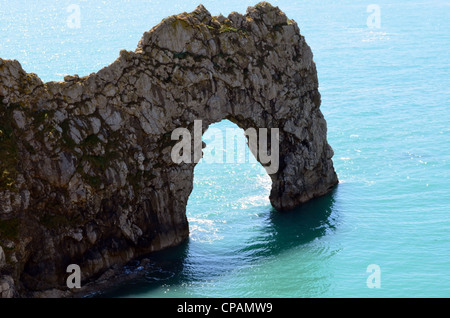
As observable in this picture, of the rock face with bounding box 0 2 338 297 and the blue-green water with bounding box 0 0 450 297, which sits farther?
the blue-green water with bounding box 0 0 450 297

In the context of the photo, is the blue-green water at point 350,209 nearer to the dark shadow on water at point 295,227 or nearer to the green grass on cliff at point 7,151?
the dark shadow on water at point 295,227

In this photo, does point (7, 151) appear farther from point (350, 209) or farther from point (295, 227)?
point (350, 209)

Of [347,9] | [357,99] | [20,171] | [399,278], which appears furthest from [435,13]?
[20,171]

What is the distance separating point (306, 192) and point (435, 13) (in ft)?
368

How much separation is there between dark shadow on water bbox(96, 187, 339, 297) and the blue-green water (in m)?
0.14

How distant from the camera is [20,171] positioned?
1863 inches

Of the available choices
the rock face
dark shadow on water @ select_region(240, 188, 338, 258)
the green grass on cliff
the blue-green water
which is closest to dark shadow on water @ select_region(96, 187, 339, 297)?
dark shadow on water @ select_region(240, 188, 338, 258)

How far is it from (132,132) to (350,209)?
21276mm

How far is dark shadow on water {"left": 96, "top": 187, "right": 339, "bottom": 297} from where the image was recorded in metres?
50.6

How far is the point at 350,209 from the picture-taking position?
2502 inches

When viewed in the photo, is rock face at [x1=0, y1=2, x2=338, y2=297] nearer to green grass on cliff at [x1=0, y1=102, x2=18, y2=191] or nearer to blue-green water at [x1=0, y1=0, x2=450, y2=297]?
green grass on cliff at [x1=0, y1=102, x2=18, y2=191]

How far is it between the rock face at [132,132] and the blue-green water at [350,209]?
3514 millimetres

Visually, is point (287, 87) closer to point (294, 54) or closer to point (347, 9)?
point (294, 54)

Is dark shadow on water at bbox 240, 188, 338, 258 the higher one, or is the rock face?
the rock face
